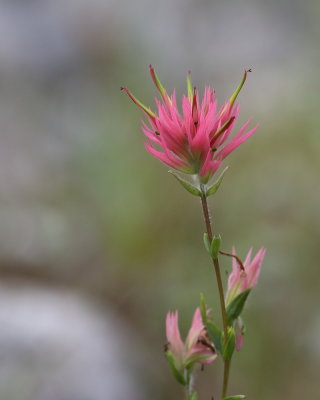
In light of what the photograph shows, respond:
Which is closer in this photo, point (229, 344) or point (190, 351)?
point (229, 344)

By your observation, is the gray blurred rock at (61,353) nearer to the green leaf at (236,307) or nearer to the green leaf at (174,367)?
the green leaf at (174,367)

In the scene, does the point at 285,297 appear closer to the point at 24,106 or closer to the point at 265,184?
the point at 265,184

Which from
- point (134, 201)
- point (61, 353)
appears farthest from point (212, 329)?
point (134, 201)

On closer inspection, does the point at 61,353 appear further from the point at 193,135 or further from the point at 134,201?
the point at 193,135

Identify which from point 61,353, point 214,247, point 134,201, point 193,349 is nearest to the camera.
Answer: point 214,247

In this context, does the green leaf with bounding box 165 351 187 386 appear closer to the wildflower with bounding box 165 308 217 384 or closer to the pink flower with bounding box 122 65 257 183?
the wildflower with bounding box 165 308 217 384

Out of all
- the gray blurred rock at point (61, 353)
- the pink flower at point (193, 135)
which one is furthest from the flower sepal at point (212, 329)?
the gray blurred rock at point (61, 353)

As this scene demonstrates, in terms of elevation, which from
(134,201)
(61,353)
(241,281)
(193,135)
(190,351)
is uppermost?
(193,135)

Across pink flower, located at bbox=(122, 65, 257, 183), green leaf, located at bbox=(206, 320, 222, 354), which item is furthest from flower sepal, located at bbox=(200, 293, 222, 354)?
pink flower, located at bbox=(122, 65, 257, 183)
